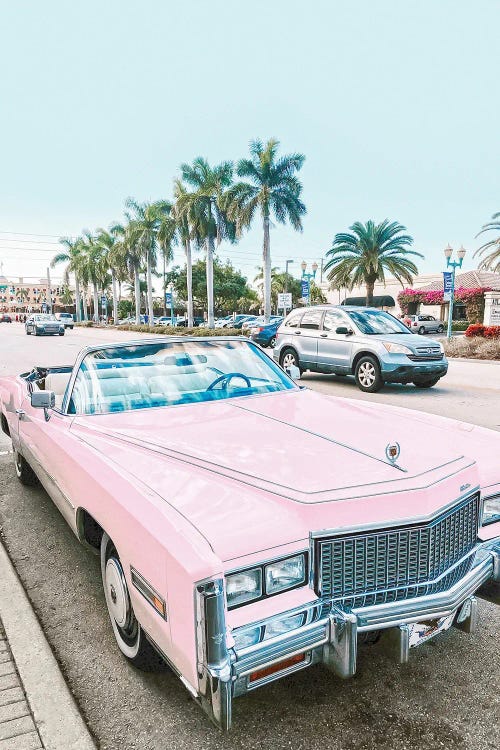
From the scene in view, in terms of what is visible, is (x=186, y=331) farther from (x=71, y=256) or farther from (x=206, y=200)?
(x=71, y=256)

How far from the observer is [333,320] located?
11.8 meters

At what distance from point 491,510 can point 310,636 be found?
4.13 feet

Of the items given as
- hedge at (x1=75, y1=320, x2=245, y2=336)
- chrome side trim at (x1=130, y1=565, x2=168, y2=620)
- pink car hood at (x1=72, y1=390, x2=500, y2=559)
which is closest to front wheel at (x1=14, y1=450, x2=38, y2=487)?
pink car hood at (x1=72, y1=390, x2=500, y2=559)

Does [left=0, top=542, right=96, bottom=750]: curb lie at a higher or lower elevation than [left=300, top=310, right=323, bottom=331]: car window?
lower

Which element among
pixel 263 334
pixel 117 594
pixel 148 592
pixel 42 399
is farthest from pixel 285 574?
pixel 263 334

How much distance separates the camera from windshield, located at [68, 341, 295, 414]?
136 inches

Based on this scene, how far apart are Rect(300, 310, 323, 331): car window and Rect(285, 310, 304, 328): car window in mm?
130

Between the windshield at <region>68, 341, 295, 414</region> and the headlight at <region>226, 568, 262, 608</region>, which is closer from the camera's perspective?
the headlight at <region>226, 568, 262, 608</region>

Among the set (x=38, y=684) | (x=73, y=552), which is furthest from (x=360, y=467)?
(x=73, y=552)

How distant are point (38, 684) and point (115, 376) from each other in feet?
5.87

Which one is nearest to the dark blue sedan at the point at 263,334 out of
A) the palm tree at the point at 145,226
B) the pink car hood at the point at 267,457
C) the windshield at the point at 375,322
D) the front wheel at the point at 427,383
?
the windshield at the point at 375,322

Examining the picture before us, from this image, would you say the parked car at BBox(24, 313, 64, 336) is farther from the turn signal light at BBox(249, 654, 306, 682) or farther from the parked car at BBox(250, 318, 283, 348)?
the turn signal light at BBox(249, 654, 306, 682)

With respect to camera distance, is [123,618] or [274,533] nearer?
[274,533]

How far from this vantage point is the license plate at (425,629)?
2020mm
